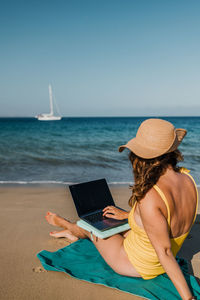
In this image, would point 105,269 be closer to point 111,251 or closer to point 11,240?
point 111,251

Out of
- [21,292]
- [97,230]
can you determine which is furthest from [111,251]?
[21,292]

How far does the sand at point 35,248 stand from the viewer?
2.44 meters

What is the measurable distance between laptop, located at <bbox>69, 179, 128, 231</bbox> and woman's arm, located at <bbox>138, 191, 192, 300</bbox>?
0.87 metres

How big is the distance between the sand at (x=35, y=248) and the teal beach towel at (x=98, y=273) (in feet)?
0.22

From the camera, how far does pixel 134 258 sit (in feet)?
7.68

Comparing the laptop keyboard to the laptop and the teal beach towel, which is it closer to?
the laptop

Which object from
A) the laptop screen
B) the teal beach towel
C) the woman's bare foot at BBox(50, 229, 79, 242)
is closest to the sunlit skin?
the teal beach towel

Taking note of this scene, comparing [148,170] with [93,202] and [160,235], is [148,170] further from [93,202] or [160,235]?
[93,202]

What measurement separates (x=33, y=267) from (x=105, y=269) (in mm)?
817

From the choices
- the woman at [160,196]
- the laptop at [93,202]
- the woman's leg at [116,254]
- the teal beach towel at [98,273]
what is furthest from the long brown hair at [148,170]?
the teal beach towel at [98,273]

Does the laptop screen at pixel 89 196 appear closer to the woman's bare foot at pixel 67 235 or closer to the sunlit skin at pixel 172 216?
the woman's bare foot at pixel 67 235

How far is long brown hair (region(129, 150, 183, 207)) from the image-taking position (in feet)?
6.08

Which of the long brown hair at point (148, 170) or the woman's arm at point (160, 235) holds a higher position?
the long brown hair at point (148, 170)

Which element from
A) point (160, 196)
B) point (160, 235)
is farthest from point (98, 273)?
point (160, 196)
